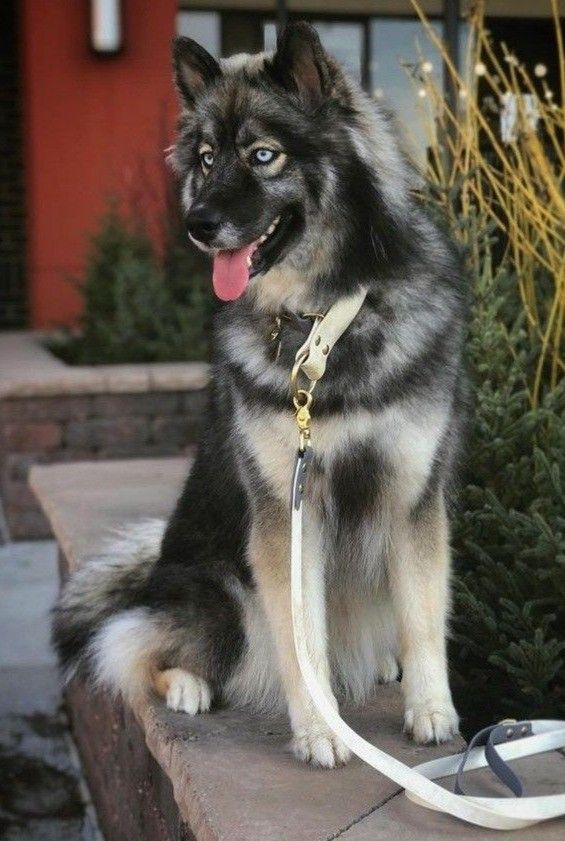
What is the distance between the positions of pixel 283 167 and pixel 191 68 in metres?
0.33

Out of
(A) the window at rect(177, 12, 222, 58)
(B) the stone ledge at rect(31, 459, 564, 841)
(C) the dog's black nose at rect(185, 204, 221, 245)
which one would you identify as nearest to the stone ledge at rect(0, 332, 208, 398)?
(B) the stone ledge at rect(31, 459, 564, 841)

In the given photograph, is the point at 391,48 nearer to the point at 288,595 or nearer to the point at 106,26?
the point at 106,26

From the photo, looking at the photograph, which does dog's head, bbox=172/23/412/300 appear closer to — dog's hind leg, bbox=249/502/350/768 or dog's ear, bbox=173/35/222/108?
dog's ear, bbox=173/35/222/108

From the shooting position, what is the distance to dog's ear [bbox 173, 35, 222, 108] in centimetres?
235

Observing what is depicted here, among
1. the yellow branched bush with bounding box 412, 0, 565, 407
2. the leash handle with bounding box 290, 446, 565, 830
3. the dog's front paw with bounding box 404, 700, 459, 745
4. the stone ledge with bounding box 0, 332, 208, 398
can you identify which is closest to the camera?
the leash handle with bounding box 290, 446, 565, 830

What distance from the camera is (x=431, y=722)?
89.8 inches

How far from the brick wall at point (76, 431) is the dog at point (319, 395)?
3099mm

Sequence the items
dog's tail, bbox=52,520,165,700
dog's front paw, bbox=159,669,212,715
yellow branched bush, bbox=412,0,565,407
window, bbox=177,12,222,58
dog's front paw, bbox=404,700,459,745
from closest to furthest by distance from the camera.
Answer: dog's front paw, bbox=404,700,459,745
dog's front paw, bbox=159,669,212,715
dog's tail, bbox=52,520,165,700
yellow branched bush, bbox=412,0,565,407
window, bbox=177,12,222,58

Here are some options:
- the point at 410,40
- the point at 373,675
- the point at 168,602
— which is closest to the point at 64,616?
the point at 168,602

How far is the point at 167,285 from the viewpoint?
6980mm

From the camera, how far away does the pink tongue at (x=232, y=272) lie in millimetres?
2191

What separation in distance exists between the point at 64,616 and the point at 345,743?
96 cm

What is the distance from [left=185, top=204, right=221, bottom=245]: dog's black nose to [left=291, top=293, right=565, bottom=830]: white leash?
0.27 metres

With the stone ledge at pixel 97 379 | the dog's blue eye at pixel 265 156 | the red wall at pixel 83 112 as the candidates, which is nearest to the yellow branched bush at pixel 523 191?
the dog's blue eye at pixel 265 156
